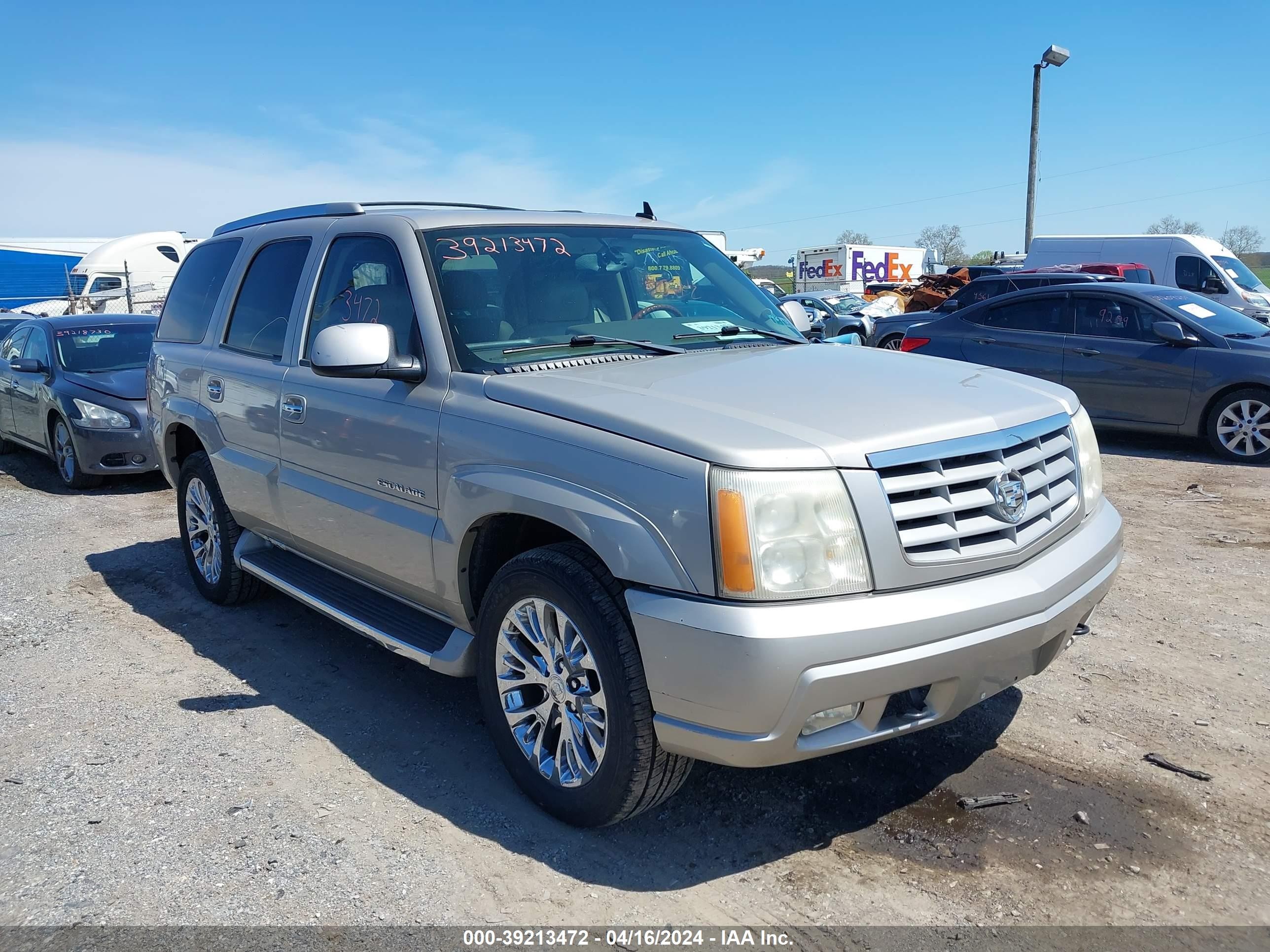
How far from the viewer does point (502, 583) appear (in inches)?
129

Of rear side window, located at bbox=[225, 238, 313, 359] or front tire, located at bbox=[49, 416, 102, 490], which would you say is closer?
rear side window, located at bbox=[225, 238, 313, 359]

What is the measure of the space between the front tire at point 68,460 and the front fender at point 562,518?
717cm

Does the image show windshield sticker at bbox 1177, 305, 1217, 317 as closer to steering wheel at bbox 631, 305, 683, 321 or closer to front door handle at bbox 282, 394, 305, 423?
steering wheel at bbox 631, 305, 683, 321

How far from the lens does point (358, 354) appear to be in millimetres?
3482

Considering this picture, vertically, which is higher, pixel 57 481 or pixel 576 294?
pixel 576 294

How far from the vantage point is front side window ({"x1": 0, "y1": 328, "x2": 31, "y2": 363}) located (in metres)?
10.9

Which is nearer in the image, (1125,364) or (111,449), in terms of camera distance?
(111,449)

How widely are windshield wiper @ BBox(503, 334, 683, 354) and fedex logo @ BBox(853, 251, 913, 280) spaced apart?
35945mm

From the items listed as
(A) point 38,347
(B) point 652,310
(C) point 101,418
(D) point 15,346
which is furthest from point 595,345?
(D) point 15,346

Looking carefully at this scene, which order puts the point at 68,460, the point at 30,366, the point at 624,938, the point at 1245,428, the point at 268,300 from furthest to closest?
the point at 30,366 → the point at 68,460 → the point at 1245,428 → the point at 268,300 → the point at 624,938

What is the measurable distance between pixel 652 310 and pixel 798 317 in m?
0.99

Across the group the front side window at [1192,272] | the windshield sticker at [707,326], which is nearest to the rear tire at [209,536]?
the windshield sticker at [707,326]

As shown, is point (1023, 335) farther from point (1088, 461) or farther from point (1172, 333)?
point (1088, 461)

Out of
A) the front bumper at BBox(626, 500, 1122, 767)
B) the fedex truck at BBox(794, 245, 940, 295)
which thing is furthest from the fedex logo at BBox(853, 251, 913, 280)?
the front bumper at BBox(626, 500, 1122, 767)
